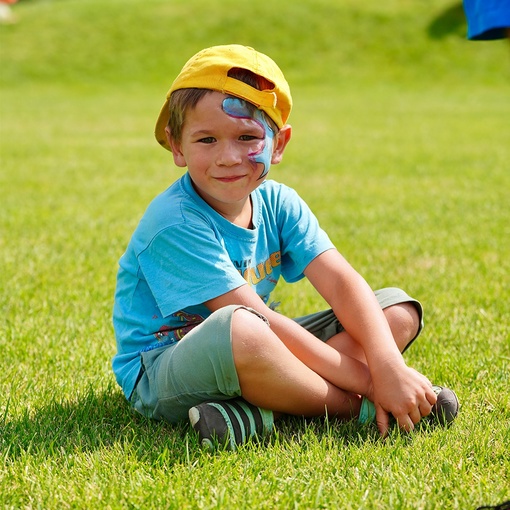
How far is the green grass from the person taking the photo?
7.19ft

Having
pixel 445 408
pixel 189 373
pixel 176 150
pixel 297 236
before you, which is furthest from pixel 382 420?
pixel 176 150

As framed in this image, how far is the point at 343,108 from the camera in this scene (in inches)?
687

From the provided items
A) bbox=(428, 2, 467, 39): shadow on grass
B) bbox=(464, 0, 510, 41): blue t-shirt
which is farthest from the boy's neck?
bbox=(428, 2, 467, 39): shadow on grass

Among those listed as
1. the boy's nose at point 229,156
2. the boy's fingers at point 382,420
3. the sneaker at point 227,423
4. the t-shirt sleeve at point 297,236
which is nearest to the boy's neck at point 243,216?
the t-shirt sleeve at point 297,236

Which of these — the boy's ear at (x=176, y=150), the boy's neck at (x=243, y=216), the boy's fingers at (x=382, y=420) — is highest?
the boy's ear at (x=176, y=150)

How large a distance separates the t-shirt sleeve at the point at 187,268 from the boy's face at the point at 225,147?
15cm

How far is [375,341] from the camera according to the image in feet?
8.82

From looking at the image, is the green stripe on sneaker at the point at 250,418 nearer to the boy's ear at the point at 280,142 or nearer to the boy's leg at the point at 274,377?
the boy's leg at the point at 274,377

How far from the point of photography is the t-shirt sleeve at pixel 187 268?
262 centimetres

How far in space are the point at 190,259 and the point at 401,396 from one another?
776 mm

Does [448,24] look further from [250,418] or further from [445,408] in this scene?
[250,418]

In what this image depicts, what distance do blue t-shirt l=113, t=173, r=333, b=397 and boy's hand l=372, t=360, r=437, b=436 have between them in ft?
1.78

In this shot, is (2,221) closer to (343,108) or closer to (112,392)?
(112,392)

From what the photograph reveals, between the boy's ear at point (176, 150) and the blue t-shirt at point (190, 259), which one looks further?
the boy's ear at point (176, 150)
